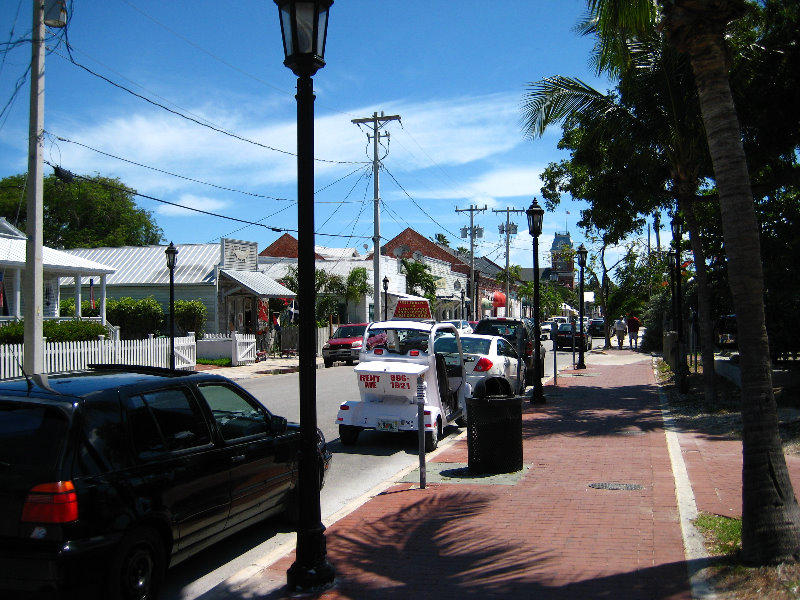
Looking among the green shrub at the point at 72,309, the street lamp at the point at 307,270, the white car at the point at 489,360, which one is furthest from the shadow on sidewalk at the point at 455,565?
the green shrub at the point at 72,309

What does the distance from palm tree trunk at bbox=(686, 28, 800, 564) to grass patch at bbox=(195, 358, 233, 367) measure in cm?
2438

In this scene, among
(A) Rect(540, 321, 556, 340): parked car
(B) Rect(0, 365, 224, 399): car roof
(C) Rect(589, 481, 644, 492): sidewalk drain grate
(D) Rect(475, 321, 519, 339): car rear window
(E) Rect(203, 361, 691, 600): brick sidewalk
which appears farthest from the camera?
(A) Rect(540, 321, 556, 340): parked car

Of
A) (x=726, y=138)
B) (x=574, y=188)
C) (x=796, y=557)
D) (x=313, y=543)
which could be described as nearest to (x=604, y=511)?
(x=796, y=557)

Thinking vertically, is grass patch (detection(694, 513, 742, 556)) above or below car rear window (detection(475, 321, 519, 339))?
below

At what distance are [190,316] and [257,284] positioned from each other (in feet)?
12.3

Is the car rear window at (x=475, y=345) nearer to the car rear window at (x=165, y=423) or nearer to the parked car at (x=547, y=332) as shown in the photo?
the car rear window at (x=165, y=423)

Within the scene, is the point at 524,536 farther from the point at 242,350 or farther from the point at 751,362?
the point at 242,350

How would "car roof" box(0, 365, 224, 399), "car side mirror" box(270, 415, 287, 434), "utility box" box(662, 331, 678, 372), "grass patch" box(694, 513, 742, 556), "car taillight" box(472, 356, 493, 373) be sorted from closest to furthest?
"car roof" box(0, 365, 224, 399) < "grass patch" box(694, 513, 742, 556) < "car side mirror" box(270, 415, 287, 434) < "car taillight" box(472, 356, 493, 373) < "utility box" box(662, 331, 678, 372)

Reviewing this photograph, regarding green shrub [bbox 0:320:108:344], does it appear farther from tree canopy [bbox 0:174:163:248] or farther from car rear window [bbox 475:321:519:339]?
tree canopy [bbox 0:174:163:248]

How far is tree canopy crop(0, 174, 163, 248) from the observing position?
59812 millimetres

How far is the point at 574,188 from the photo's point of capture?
21422 mm

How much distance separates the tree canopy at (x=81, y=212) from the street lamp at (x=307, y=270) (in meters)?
58.6

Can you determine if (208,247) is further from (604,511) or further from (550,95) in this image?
(604,511)

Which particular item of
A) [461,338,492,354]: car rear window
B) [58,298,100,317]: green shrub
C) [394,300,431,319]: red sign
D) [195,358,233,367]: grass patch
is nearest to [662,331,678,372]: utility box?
[461,338,492,354]: car rear window
